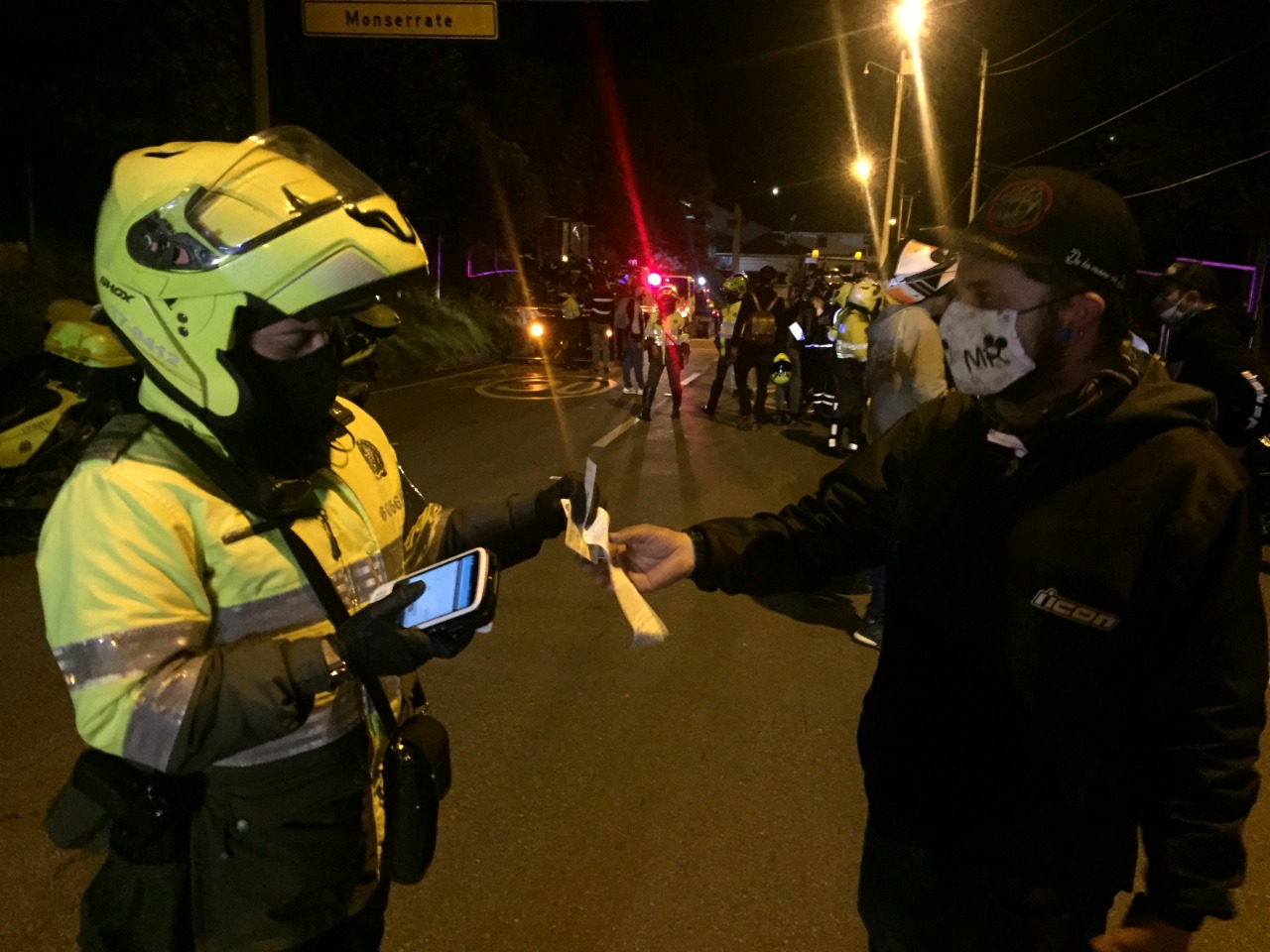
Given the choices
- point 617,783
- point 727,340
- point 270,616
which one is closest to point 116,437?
point 270,616

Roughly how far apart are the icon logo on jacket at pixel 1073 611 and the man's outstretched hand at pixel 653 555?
92cm

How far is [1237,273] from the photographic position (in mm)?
28969

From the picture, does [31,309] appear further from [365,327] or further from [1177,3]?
[1177,3]

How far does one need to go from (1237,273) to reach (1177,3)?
8.62 m

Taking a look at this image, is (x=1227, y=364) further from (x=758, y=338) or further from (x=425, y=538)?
(x=758, y=338)

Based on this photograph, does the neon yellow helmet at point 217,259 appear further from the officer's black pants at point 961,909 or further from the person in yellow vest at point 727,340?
the person in yellow vest at point 727,340

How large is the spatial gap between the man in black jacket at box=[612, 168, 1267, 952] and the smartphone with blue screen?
0.89m

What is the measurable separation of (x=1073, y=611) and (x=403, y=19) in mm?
9684

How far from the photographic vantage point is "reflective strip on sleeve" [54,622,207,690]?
1.43 meters

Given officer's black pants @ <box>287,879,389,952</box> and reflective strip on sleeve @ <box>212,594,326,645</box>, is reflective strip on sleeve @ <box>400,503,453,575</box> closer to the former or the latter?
reflective strip on sleeve @ <box>212,594,326,645</box>

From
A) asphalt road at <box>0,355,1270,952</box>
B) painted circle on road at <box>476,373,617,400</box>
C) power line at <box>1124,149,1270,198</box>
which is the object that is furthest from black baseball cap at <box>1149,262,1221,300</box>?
power line at <box>1124,149,1270,198</box>

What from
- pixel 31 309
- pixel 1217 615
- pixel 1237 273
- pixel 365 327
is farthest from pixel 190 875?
pixel 1237 273

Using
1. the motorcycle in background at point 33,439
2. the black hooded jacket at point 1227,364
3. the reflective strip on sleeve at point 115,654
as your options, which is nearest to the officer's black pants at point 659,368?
the black hooded jacket at point 1227,364

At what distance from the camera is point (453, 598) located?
151 cm
